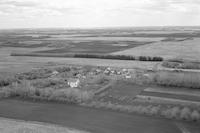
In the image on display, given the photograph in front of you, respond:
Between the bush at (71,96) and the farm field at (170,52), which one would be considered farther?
the farm field at (170,52)

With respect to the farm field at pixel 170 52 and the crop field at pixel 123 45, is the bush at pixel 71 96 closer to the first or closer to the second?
the farm field at pixel 170 52

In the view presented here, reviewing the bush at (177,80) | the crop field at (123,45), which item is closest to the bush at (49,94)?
the bush at (177,80)

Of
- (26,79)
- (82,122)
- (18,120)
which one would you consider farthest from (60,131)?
(26,79)

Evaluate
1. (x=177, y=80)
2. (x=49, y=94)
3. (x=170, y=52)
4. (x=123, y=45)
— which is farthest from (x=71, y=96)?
(x=123, y=45)

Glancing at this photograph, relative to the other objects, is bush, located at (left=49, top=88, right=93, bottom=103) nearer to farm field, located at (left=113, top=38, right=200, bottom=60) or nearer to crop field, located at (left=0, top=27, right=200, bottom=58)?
farm field, located at (left=113, top=38, right=200, bottom=60)

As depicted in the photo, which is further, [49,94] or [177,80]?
[177,80]

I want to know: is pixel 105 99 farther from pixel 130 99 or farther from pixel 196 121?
pixel 196 121

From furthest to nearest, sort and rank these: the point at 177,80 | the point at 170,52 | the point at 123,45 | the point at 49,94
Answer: the point at 123,45
the point at 170,52
the point at 177,80
the point at 49,94

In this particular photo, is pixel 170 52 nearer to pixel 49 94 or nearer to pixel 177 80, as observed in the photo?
pixel 177 80

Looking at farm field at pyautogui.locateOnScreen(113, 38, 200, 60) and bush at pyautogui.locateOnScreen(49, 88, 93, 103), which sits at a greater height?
farm field at pyautogui.locateOnScreen(113, 38, 200, 60)

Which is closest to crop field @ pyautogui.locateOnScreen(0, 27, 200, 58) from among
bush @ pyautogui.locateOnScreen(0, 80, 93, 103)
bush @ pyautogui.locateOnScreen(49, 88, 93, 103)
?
bush @ pyautogui.locateOnScreen(49, 88, 93, 103)

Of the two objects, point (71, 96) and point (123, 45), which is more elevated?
point (123, 45)
